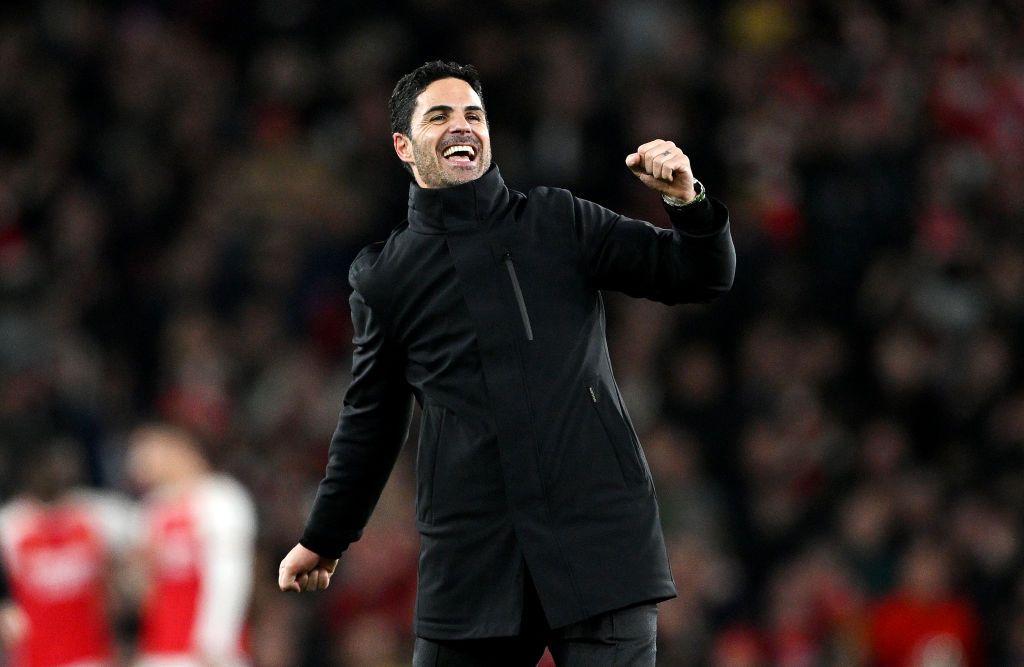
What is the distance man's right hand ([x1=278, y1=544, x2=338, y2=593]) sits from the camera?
3.92 metres

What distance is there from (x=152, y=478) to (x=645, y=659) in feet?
16.5

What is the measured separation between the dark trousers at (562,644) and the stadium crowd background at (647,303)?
4.75 meters

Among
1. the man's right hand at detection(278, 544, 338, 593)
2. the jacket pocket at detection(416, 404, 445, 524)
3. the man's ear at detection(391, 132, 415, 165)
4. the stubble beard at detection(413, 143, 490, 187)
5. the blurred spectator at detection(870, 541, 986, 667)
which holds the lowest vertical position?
the blurred spectator at detection(870, 541, 986, 667)

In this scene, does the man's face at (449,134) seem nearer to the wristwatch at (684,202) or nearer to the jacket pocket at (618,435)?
the wristwatch at (684,202)

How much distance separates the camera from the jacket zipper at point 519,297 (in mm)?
3611

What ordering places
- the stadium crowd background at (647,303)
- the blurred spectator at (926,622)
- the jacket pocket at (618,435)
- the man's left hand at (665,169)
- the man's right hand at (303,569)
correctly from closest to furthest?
the man's left hand at (665,169)
the jacket pocket at (618,435)
the man's right hand at (303,569)
the blurred spectator at (926,622)
the stadium crowd background at (647,303)

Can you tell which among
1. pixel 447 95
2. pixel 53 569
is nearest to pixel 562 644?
pixel 447 95

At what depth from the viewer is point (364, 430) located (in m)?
3.80

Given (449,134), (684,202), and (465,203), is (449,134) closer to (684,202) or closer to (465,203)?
(465,203)

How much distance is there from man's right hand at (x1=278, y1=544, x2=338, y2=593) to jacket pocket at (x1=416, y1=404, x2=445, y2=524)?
1.08 ft

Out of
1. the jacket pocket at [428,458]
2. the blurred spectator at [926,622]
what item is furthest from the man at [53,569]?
the jacket pocket at [428,458]

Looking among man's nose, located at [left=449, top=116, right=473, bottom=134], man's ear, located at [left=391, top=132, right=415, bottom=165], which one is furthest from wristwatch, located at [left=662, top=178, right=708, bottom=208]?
man's ear, located at [left=391, top=132, right=415, bottom=165]

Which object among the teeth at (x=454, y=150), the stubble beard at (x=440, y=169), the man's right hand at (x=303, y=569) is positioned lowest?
the man's right hand at (x=303, y=569)

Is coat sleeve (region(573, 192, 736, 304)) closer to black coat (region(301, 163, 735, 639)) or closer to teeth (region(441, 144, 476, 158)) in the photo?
black coat (region(301, 163, 735, 639))
